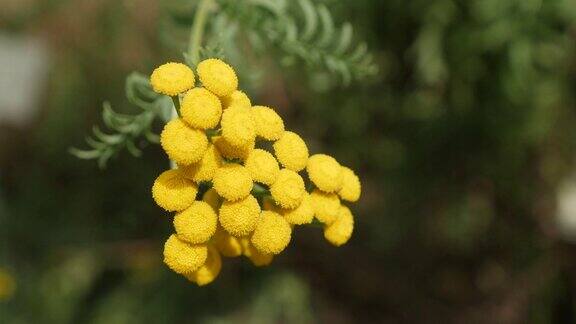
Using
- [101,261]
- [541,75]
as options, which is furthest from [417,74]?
[101,261]

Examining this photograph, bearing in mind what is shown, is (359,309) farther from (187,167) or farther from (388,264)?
(187,167)

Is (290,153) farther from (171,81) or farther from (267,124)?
(171,81)

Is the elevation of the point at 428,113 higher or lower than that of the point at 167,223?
higher

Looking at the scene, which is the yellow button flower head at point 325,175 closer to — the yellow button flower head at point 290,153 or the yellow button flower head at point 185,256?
the yellow button flower head at point 290,153

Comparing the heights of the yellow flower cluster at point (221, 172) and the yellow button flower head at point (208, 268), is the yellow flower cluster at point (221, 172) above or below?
above

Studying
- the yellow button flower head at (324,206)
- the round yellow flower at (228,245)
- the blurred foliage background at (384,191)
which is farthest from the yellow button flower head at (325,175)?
the blurred foliage background at (384,191)
